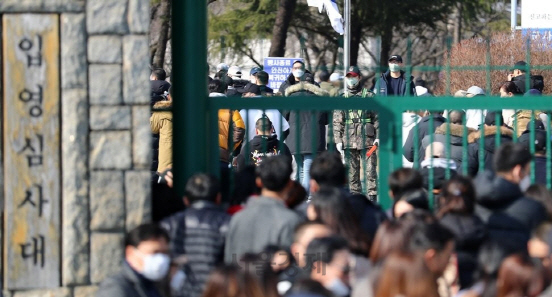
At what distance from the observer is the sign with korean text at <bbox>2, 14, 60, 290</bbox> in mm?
5320

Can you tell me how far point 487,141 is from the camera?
698cm

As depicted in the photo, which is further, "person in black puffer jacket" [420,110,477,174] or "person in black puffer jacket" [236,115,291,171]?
"person in black puffer jacket" [420,110,477,174]

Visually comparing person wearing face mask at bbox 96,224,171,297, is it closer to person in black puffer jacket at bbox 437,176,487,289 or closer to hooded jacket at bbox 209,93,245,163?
person in black puffer jacket at bbox 437,176,487,289

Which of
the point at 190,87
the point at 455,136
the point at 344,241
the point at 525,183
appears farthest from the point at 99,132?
the point at 455,136

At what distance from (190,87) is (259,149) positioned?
4.92 feet

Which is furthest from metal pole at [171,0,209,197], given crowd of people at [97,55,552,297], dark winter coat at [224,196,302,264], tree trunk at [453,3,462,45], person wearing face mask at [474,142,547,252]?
tree trunk at [453,3,462,45]

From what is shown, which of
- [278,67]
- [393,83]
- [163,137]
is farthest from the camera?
[278,67]

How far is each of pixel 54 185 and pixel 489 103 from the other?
8.21 ft

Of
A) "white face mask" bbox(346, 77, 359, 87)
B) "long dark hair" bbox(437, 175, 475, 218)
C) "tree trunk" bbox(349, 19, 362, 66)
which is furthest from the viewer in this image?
"tree trunk" bbox(349, 19, 362, 66)

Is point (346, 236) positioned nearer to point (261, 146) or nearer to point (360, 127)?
point (261, 146)

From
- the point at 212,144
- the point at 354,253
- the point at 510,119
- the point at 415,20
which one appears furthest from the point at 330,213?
the point at 415,20

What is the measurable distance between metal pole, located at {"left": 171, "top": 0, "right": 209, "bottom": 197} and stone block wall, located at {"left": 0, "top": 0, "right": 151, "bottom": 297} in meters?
0.54

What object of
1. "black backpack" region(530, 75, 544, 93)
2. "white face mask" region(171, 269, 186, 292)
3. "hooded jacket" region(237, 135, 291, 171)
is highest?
"black backpack" region(530, 75, 544, 93)

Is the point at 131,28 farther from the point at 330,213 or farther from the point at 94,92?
the point at 330,213
